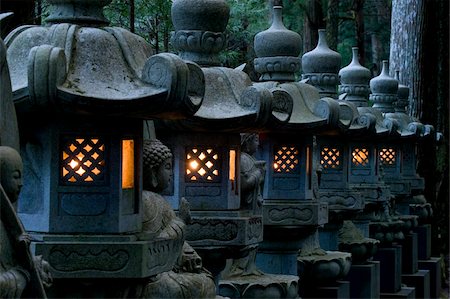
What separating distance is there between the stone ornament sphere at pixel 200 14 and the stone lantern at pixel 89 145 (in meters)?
2.19

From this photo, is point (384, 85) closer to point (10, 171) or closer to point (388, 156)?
point (388, 156)

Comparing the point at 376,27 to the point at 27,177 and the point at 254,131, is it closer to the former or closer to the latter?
the point at 254,131

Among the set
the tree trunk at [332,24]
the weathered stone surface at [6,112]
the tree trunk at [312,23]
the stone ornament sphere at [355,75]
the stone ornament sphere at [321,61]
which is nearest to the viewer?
the weathered stone surface at [6,112]

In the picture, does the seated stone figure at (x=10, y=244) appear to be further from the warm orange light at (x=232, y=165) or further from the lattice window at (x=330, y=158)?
the lattice window at (x=330, y=158)

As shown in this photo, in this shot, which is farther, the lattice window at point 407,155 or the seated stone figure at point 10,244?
the lattice window at point 407,155

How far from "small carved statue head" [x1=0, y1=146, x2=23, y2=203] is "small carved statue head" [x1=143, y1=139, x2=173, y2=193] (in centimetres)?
217

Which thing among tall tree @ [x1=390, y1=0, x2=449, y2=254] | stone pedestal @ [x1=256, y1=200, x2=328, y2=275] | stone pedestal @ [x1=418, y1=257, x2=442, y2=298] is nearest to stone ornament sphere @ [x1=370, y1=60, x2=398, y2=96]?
stone pedestal @ [x1=418, y1=257, x2=442, y2=298]

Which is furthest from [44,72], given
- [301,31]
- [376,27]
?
[376,27]

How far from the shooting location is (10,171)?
6398 millimetres

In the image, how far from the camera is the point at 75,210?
8.08 m

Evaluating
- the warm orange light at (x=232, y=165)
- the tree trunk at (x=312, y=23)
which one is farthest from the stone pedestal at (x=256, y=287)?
the tree trunk at (x=312, y=23)

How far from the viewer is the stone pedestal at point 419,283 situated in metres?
21.6

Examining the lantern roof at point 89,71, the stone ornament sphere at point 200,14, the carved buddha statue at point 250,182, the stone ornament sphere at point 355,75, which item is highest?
the stone ornament sphere at point 355,75

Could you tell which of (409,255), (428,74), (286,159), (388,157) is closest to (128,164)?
(286,159)
